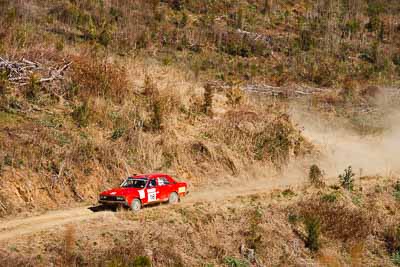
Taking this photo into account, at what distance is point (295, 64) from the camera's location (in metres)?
37.0

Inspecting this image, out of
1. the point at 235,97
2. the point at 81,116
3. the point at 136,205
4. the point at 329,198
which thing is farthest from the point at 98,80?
the point at 329,198

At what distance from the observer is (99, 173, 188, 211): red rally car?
607 inches

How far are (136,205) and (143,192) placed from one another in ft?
1.53

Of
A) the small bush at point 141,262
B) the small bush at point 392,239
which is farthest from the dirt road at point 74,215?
the small bush at point 392,239

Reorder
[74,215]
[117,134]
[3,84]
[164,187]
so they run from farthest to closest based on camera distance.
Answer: [117,134] → [3,84] → [164,187] → [74,215]

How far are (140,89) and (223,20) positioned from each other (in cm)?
1981

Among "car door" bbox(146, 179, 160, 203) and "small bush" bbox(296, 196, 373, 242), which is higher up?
"car door" bbox(146, 179, 160, 203)

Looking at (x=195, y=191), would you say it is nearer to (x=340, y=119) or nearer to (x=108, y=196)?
(x=108, y=196)

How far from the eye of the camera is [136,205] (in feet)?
51.3

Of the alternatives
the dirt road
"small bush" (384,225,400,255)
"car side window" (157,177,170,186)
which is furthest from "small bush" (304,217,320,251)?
"car side window" (157,177,170,186)

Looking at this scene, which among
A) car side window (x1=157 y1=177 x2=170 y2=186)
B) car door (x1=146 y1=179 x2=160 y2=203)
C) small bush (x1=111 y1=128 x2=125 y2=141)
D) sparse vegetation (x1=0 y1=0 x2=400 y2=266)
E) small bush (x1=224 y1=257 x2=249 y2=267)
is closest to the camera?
small bush (x1=224 y1=257 x2=249 y2=267)

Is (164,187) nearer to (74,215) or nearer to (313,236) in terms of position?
(74,215)

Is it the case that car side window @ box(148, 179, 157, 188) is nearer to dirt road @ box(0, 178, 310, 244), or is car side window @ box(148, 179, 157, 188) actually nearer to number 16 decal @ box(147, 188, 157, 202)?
number 16 decal @ box(147, 188, 157, 202)

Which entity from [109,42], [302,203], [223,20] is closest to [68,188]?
[302,203]
